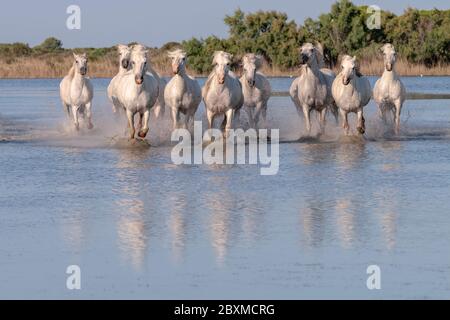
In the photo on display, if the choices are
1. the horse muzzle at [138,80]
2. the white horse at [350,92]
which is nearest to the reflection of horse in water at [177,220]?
the horse muzzle at [138,80]

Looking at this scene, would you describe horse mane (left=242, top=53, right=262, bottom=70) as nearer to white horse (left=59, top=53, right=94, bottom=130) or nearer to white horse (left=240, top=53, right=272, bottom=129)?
white horse (left=240, top=53, right=272, bottom=129)

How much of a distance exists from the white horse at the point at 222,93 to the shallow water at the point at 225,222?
1092 millimetres

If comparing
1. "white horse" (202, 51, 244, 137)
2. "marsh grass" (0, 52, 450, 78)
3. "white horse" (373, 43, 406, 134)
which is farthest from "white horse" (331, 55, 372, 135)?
"marsh grass" (0, 52, 450, 78)

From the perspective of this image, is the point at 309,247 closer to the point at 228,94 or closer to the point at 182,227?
the point at 182,227

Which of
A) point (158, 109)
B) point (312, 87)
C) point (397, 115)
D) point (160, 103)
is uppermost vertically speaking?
point (312, 87)

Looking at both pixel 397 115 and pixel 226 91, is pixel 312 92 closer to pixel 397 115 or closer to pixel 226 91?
pixel 397 115

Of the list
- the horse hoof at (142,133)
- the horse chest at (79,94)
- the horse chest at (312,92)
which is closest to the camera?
the horse hoof at (142,133)

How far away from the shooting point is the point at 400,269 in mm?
9789

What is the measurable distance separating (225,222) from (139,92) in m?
8.88

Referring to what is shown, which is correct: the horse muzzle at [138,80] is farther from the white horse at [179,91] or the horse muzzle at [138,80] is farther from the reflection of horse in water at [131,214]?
the reflection of horse in water at [131,214]

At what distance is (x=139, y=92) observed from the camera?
820 inches

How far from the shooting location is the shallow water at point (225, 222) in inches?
369

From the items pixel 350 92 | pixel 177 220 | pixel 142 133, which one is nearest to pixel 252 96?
pixel 350 92
